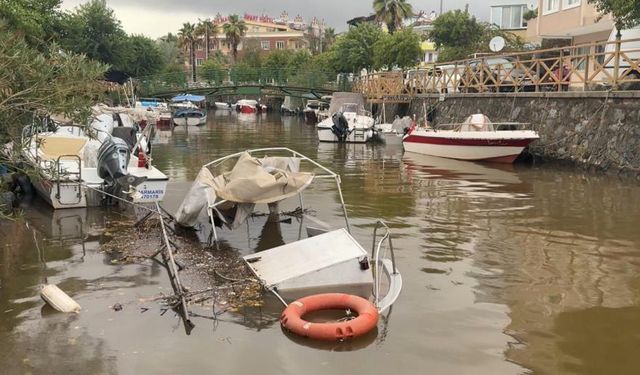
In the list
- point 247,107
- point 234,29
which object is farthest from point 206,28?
point 247,107

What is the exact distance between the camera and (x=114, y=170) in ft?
38.8

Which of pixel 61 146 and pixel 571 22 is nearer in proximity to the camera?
pixel 61 146

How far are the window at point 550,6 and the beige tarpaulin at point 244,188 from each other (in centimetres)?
2328

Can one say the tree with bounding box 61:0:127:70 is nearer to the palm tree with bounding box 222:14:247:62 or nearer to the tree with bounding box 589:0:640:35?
the palm tree with bounding box 222:14:247:62

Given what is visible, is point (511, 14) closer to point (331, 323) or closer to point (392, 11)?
point (392, 11)

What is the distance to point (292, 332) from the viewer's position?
6160mm

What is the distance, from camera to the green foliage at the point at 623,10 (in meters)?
17.0

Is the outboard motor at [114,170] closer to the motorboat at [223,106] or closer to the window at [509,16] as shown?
the window at [509,16]

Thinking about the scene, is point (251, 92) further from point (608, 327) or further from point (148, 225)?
point (608, 327)

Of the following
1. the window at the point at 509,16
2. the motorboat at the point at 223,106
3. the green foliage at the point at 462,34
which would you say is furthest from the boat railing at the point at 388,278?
the motorboat at the point at 223,106

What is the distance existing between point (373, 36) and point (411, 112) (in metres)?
16.3

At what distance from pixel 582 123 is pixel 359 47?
106 ft

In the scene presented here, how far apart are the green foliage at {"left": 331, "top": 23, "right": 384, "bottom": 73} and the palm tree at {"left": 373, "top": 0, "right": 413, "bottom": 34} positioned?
22.4ft

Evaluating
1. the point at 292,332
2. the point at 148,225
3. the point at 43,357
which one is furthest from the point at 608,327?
the point at 148,225
